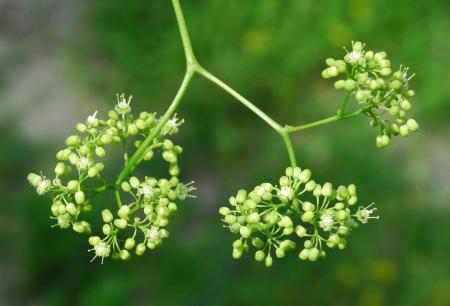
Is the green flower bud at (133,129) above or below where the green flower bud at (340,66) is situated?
below

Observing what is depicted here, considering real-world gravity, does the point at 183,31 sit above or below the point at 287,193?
above

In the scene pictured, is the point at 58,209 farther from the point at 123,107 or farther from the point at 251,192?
the point at 251,192

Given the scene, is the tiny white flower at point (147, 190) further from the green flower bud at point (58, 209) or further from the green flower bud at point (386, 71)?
the green flower bud at point (386, 71)

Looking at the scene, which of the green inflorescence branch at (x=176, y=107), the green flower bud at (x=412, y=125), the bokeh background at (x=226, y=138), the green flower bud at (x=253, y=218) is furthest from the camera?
the bokeh background at (x=226, y=138)

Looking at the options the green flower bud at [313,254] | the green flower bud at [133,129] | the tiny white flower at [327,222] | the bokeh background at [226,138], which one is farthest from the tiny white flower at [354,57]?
the bokeh background at [226,138]

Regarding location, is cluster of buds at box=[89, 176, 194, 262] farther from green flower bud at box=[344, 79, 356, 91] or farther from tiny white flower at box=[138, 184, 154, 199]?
green flower bud at box=[344, 79, 356, 91]

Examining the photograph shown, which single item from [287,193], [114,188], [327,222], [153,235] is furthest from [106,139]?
[327,222]

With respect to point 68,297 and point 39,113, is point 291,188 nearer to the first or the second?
point 68,297

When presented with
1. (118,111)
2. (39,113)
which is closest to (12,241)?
(39,113)
